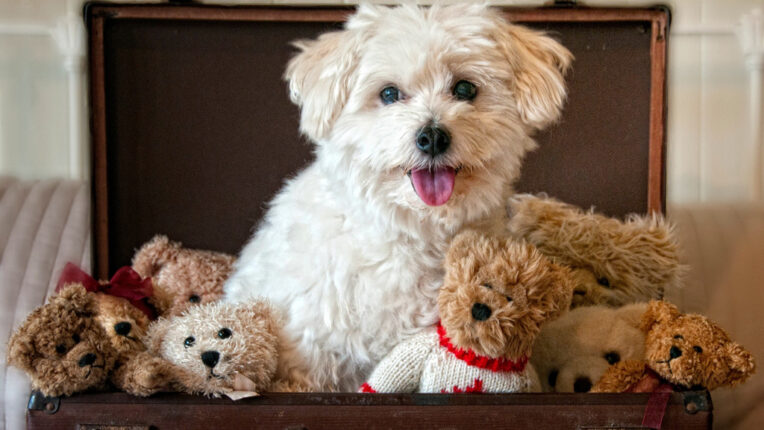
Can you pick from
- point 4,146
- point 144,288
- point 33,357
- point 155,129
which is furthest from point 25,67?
point 33,357

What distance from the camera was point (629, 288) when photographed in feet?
4.44

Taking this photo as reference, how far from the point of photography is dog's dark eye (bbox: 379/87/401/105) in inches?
43.9

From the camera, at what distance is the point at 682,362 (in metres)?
1.01

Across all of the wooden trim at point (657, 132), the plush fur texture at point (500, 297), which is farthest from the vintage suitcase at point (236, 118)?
the plush fur texture at point (500, 297)

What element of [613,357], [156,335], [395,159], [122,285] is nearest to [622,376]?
[613,357]

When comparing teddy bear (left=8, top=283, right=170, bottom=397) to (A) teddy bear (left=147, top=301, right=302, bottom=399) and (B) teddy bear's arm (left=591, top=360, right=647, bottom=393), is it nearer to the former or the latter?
(A) teddy bear (left=147, top=301, right=302, bottom=399)

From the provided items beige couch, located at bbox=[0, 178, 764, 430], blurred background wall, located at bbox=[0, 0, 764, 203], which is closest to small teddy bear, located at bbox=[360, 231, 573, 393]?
beige couch, located at bbox=[0, 178, 764, 430]

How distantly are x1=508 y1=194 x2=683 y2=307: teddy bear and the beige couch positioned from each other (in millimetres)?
404

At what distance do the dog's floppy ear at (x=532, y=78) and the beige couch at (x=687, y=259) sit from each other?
2.73 ft

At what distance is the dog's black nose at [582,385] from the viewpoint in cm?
114

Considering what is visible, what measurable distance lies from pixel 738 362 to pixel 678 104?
1.20 meters

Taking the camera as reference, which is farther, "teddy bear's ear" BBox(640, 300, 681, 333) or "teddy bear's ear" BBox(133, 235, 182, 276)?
"teddy bear's ear" BBox(133, 235, 182, 276)

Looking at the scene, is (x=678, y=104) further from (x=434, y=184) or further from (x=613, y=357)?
(x=434, y=184)

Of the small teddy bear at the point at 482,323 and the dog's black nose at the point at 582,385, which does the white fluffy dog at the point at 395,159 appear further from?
the dog's black nose at the point at 582,385
